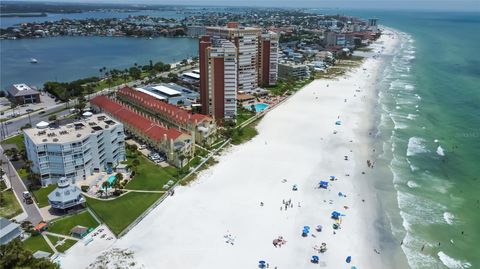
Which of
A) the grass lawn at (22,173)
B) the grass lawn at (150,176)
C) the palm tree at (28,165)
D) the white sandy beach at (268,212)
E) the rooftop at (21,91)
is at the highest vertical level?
the rooftop at (21,91)

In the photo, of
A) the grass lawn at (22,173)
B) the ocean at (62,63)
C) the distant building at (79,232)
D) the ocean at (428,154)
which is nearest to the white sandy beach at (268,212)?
the distant building at (79,232)

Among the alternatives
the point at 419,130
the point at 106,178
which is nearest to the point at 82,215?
the point at 106,178

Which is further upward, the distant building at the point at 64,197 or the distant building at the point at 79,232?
Answer: the distant building at the point at 64,197

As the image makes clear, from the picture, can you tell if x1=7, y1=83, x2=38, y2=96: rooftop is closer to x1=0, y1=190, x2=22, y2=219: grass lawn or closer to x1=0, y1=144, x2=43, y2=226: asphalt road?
x1=0, y1=144, x2=43, y2=226: asphalt road

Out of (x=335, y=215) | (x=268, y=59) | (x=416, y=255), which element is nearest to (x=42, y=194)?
(x=335, y=215)

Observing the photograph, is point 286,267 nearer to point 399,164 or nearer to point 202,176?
point 202,176

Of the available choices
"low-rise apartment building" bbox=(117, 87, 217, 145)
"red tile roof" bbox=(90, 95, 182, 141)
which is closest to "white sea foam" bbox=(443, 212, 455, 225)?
"low-rise apartment building" bbox=(117, 87, 217, 145)

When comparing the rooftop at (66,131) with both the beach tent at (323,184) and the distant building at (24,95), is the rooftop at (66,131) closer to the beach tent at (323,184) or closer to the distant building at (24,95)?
the beach tent at (323,184)
